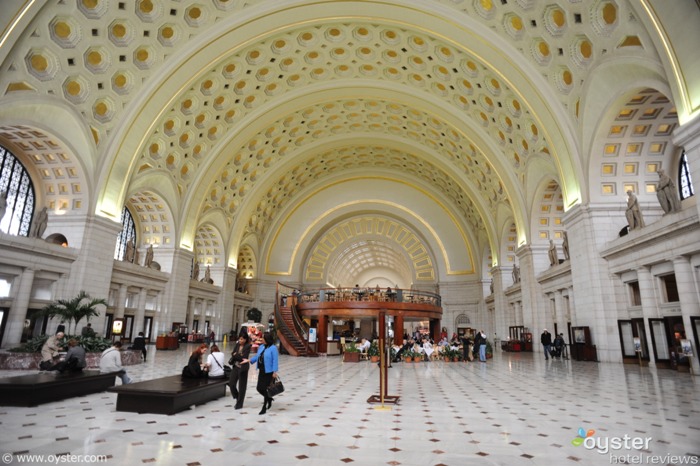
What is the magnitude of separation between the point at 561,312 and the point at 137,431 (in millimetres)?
19015

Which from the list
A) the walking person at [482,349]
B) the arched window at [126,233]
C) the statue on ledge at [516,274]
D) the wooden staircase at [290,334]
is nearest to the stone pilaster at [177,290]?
the arched window at [126,233]

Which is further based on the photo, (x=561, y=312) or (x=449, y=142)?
(x=449, y=142)

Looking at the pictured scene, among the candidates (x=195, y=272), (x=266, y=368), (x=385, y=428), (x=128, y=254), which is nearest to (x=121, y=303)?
(x=128, y=254)

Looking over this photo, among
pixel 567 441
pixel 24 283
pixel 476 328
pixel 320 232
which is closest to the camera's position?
pixel 567 441

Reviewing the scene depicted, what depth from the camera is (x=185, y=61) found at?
17.2 metres

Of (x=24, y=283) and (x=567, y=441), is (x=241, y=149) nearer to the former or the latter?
(x=24, y=283)

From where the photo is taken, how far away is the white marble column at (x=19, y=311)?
14.4 meters

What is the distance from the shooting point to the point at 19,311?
14.7 meters

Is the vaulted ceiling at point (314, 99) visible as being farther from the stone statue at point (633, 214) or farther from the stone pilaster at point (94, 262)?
the stone statue at point (633, 214)

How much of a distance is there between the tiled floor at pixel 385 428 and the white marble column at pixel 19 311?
34.5ft

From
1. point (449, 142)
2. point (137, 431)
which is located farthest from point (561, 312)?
point (137, 431)

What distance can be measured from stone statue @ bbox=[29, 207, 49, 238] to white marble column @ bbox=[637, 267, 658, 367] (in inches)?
910

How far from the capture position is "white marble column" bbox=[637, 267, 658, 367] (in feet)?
42.2

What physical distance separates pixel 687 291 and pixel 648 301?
1850 millimetres
